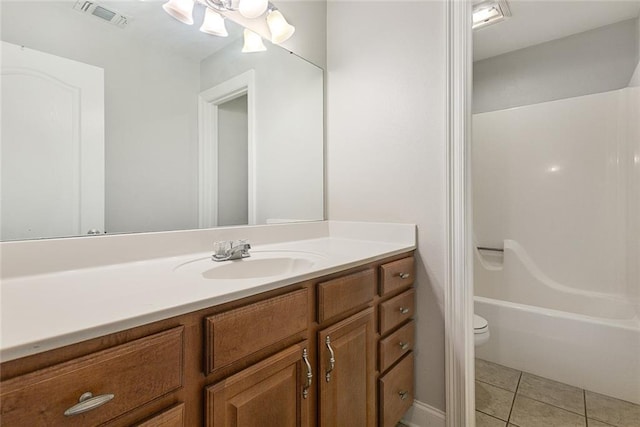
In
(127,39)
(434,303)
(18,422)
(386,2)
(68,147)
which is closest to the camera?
(18,422)

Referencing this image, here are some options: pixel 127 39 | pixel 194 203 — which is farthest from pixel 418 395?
pixel 127 39

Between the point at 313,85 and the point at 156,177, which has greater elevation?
the point at 313,85

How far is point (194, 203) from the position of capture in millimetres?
1200

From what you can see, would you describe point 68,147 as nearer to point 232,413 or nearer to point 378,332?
point 232,413

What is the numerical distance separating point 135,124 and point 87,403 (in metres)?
0.90

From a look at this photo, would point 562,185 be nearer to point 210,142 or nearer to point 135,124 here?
point 210,142

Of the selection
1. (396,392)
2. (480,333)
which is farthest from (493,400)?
(396,392)

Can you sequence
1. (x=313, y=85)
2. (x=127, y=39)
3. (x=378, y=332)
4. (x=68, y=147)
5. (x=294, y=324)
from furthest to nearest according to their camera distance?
(x=313, y=85) < (x=378, y=332) < (x=127, y=39) < (x=68, y=147) < (x=294, y=324)

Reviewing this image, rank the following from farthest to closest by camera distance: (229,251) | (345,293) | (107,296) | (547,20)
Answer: (547,20)
(229,251)
(345,293)
(107,296)

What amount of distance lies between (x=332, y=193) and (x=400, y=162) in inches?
17.4

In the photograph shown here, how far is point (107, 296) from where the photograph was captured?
0.62 m

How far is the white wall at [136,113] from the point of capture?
0.90 m

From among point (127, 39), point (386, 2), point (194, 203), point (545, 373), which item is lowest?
point (545, 373)

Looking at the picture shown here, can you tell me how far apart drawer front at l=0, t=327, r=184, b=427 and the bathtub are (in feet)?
6.66
